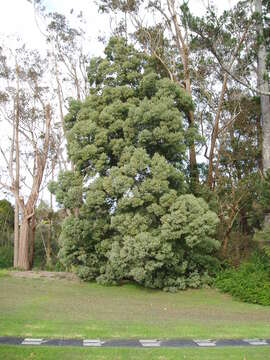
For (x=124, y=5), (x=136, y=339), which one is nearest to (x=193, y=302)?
(x=136, y=339)

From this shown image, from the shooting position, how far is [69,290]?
1369 centimetres

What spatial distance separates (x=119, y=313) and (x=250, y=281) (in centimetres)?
460

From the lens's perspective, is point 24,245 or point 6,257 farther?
point 6,257

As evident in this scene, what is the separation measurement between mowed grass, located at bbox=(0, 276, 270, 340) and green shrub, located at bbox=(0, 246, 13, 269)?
10.6m

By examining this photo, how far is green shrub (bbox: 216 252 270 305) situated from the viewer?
1206 cm

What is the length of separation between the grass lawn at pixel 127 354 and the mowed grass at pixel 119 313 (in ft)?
3.26

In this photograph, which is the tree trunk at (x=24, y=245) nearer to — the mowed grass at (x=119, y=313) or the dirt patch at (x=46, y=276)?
the dirt patch at (x=46, y=276)

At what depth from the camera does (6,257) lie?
2614 cm

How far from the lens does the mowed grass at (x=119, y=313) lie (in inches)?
299

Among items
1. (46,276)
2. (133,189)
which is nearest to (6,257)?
(46,276)

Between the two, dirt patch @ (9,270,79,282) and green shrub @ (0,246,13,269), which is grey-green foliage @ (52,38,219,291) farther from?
green shrub @ (0,246,13,269)

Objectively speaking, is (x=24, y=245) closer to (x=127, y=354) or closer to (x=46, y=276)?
(x=46, y=276)

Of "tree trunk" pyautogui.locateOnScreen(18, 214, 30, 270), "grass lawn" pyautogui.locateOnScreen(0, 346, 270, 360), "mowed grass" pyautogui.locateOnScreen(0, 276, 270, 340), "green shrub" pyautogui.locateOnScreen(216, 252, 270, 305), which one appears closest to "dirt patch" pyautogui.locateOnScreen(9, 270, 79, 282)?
"mowed grass" pyautogui.locateOnScreen(0, 276, 270, 340)

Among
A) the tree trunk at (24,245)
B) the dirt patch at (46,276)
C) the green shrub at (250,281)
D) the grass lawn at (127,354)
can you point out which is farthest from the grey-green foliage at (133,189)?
the tree trunk at (24,245)
